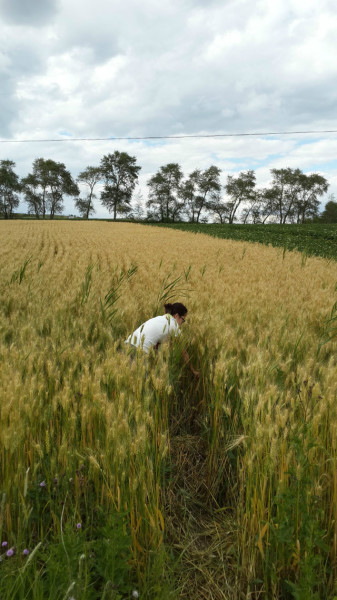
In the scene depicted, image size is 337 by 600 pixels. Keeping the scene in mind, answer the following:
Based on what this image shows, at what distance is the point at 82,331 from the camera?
10.9 feet

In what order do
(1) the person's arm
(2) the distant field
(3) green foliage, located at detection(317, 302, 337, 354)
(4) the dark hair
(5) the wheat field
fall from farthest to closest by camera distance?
(2) the distant field → (4) the dark hair → (3) green foliage, located at detection(317, 302, 337, 354) → (1) the person's arm → (5) the wheat field

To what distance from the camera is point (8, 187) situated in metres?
78.8

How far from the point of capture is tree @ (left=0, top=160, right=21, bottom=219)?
7631 centimetres

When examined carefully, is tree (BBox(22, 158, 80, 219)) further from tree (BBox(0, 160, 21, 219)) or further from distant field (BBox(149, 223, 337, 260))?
distant field (BBox(149, 223, 337, 260))

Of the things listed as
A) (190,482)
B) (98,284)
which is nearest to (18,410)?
(190,482)

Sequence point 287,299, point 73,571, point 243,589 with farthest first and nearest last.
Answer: point 287,299 < point 243,589 < point 73,571

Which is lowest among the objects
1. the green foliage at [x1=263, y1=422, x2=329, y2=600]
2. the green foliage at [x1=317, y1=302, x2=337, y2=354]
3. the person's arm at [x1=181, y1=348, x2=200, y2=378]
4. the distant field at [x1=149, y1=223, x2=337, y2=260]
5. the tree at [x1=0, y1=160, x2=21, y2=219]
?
the green foliage at [x1=263, y1=422, x2=329, y2=600]

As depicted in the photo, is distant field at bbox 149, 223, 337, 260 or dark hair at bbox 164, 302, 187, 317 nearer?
dark hair at bbox 164, 302, 187, 317

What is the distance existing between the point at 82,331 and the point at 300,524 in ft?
7.77

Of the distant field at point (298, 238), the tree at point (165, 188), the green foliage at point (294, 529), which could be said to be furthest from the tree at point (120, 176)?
the green foliage at point (294, 529)

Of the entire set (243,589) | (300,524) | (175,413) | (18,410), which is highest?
(18,410)

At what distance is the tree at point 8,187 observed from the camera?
250 ft

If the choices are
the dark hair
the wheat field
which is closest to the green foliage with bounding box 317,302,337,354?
the wheat field

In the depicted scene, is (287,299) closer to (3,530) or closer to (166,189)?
(3,530)
